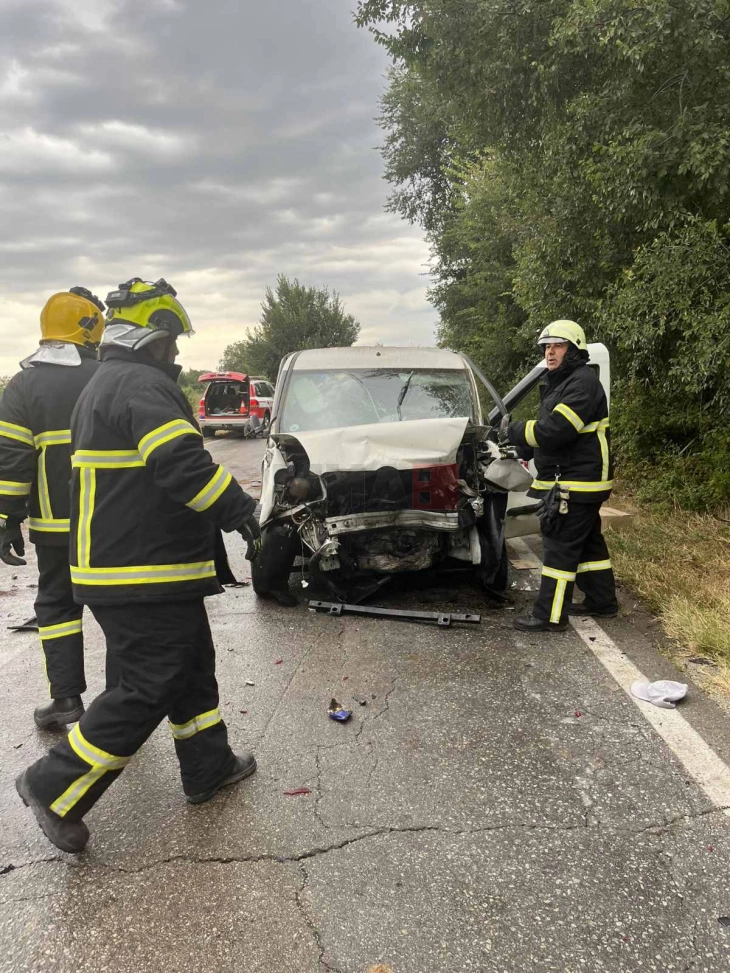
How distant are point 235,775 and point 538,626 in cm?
226

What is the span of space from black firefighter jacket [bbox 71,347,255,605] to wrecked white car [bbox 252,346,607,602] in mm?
1896

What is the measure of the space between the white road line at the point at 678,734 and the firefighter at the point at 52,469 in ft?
8.76

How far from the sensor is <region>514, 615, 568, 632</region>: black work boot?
435cm

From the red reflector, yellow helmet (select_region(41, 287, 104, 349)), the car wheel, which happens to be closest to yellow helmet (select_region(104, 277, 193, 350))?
yellow helmet (select_region(41, 287, 104, 349))

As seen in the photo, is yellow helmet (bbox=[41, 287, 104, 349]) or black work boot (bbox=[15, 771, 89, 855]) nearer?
black work boot (bbox=[15, 771, 89, 855])

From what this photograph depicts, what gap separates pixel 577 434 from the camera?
424cm

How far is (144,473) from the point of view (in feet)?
7.83

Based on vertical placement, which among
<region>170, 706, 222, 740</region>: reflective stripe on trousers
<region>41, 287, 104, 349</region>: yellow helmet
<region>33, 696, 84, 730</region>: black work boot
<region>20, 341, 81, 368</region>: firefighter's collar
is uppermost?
<region>41, 287, 104, 349</region>: yellow helmet

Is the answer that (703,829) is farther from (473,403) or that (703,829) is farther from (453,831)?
(473,403)

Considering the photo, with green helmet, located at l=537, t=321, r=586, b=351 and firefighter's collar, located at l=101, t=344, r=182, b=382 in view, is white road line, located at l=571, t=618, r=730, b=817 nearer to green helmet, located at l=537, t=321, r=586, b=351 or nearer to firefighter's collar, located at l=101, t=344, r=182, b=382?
green helmet, located at l=537, t=321, r=586, b=351

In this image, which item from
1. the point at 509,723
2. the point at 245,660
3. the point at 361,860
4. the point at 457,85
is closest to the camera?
the point at 361,860

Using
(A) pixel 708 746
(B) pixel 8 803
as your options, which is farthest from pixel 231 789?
(A) pixel 708 746

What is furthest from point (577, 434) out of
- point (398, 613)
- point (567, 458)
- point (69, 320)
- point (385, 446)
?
point (69, 320)

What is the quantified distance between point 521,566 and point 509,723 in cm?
294
